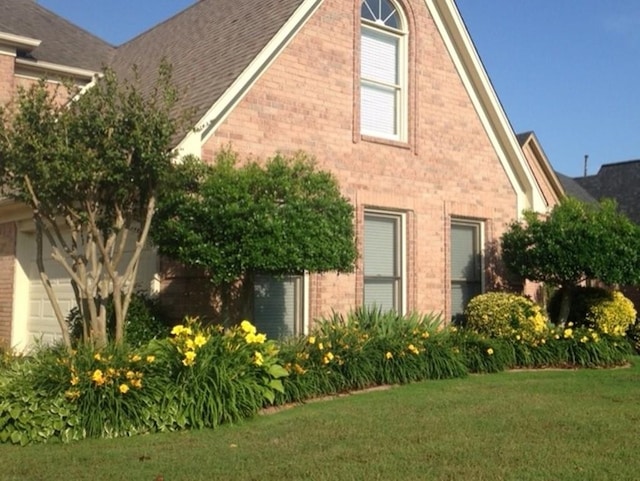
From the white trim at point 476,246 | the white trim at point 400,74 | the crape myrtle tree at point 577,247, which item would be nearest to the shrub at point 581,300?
the crape myrtle tree at point 577,247

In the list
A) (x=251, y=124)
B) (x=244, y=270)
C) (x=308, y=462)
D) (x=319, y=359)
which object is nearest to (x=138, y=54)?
(x=251, y=124)

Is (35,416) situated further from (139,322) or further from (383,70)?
(383,70)

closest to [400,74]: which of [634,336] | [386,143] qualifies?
[386,143]

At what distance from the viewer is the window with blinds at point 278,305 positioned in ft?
41.5

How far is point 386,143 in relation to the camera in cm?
1448

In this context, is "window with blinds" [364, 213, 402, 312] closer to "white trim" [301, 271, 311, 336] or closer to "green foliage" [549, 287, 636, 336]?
"white trim" [301, 271, 311, 336]

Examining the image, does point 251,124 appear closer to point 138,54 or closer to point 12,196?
point 12,196

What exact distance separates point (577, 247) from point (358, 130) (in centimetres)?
453

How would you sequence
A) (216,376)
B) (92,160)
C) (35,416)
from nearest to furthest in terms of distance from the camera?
(35,416), (216,376), (92,160)

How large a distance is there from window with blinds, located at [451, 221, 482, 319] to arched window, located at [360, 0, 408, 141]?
249 cm

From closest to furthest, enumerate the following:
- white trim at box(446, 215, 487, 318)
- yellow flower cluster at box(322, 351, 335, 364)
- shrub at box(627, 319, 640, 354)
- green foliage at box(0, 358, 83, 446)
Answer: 1. green foliage at box(0, 358, 83, 446)
2. yellow flower cluster at box(322, 351, 335, 364)
3. white trim at box(446, 215, 487, 318)
4. shrub at box(627, 319, 640, 354)

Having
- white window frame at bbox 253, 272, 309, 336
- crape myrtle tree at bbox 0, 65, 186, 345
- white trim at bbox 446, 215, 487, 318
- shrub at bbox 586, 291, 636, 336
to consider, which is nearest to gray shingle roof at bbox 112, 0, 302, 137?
crape myrtle tree at bbox 0, 65, 186, 345

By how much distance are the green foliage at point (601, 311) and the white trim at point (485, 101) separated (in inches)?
84.3

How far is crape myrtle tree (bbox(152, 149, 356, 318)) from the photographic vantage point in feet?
33.3
